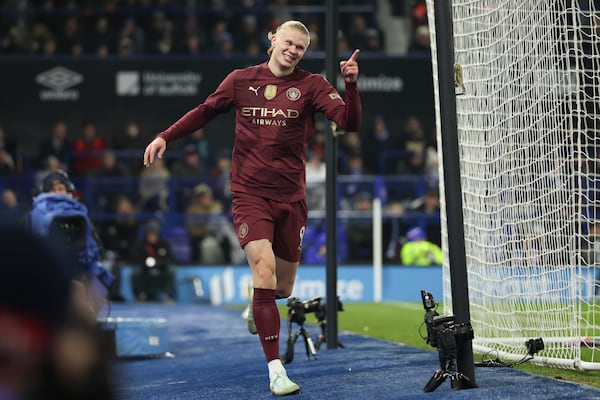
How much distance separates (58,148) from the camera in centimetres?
2302

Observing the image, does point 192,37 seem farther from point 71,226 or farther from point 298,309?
point 298,309

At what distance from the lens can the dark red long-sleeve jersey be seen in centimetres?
677

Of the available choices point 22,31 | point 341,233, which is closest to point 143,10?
point 22,31

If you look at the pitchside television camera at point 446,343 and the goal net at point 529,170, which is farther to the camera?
the goal net at point 529,170

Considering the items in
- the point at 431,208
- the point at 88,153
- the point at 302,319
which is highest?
the point at 88,153

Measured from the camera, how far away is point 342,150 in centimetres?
2334

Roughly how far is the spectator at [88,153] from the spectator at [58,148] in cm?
17

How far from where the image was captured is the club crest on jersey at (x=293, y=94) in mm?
6793

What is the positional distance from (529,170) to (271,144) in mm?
2186

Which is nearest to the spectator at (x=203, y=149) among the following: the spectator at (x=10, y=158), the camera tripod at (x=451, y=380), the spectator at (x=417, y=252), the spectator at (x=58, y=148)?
the spectator at (x=58, y=148)

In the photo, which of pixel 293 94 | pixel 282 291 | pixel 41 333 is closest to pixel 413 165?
pixel 282 291

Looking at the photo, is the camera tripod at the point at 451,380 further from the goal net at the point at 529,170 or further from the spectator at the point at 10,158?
the spectator at the point at 10,158

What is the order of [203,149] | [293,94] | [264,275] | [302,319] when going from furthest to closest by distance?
[203,149] → [302,319] → [293,94] → [264,275]

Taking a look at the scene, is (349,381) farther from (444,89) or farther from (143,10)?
(143,10)
